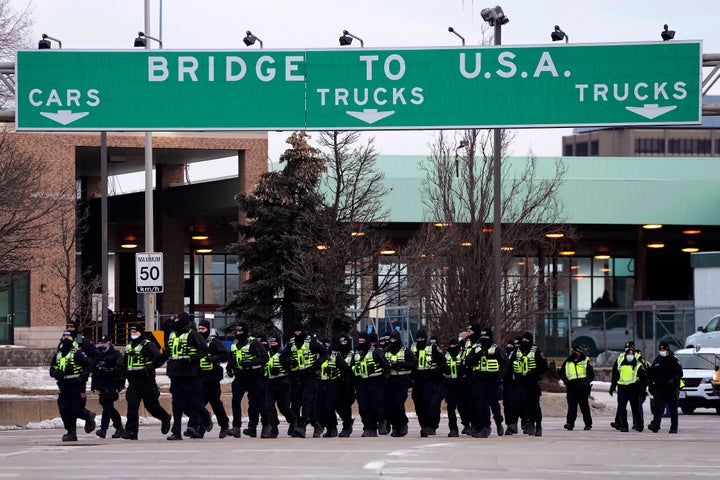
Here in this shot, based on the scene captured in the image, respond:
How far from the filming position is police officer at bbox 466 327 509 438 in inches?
922

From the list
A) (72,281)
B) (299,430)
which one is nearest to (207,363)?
(299,430)

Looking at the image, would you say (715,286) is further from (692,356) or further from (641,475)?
(641,475)

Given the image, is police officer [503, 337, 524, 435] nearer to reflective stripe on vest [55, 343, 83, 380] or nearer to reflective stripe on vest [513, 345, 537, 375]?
reflective stripe on vest [513, 345, 537, 375]

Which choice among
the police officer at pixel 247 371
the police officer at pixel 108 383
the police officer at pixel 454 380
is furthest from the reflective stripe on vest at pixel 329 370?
the police officer at pixel 108 383

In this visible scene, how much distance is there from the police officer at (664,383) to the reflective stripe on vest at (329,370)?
19.9 feet

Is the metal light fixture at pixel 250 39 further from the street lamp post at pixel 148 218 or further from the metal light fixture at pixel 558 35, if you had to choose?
the street lamp post at pixel 148 218

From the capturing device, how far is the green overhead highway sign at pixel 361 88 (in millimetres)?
21922

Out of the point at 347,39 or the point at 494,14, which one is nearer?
the point at 347,39

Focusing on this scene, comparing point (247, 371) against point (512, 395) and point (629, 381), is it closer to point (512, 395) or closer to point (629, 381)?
point (512, 395)

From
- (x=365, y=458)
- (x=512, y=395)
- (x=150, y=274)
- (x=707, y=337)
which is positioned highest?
(x=150, y=274)

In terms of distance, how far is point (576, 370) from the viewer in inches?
1006

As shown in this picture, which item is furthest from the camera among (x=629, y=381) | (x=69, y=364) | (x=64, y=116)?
(x=629, y=381)

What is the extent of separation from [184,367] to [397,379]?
3695 millimetres

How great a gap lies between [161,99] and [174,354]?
3.87m
